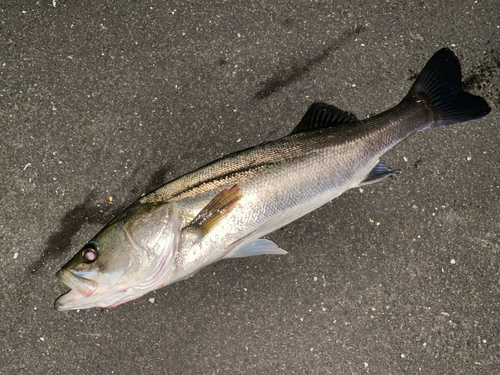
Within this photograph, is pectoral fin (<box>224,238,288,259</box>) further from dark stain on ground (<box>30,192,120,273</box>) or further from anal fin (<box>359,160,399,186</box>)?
dark stain on ground (<box>30,192,120,273</box>)

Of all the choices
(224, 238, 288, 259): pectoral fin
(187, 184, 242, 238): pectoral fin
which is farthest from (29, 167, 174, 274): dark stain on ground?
(224, 238, 288, 259): pectoral fin

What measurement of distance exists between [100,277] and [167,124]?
1.66 meters

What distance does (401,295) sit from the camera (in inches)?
130

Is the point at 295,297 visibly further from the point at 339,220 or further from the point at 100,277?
the point at 100,277

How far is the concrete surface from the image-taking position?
3.30 metres

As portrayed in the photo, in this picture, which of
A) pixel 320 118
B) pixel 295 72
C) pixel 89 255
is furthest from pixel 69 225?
pixel 295 72

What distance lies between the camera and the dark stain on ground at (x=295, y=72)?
11.4 ft

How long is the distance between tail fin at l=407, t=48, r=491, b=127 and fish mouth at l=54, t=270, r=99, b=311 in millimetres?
3269

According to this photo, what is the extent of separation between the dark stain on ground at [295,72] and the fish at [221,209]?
71 centimetres

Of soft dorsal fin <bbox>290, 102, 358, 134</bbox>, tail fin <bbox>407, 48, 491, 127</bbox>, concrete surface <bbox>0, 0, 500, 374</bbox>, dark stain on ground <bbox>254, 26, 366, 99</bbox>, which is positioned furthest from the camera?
dark stain on ground <bbox>254, 26, 366, 99</bbox>

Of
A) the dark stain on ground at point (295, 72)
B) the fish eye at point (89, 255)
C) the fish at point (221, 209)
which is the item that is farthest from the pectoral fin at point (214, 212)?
the dark stain on ground at point (295, 72)

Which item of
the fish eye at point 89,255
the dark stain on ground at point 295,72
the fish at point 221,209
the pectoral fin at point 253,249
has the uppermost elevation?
the dark stain on ground at point 295,72

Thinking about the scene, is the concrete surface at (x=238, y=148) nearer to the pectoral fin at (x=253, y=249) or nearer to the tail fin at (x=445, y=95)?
the tail fin at (x=445, y=95)

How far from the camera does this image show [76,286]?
259 centimetres
